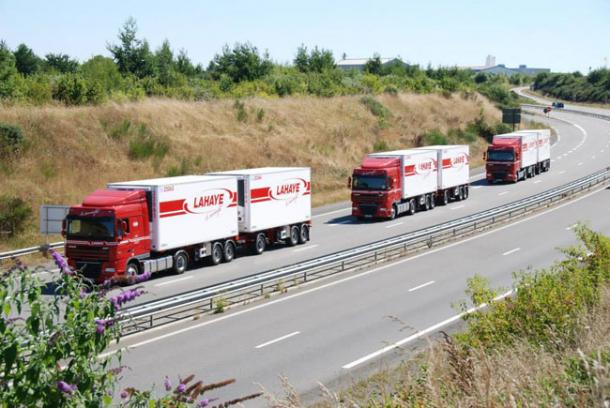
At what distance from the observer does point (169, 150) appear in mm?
50844

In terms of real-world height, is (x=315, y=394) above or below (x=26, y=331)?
below

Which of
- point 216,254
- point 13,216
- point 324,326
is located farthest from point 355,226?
point 324,326

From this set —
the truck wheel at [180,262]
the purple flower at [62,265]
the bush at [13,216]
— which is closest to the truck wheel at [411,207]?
the truck wheel at [180,262]

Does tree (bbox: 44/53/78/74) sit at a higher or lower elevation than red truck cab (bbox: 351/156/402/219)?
higher

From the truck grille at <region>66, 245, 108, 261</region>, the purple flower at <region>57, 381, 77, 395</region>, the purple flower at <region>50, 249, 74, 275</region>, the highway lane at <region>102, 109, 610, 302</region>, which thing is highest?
the purple flower at <region>50, 249, 74, 275</region>

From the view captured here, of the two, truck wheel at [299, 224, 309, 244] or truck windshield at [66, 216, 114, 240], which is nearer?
truck windshield at [66, 216, 114, 240]

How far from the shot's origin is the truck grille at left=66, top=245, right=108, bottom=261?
1065 inches

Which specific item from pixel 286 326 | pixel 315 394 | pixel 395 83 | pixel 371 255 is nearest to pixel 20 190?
pixel 371 255

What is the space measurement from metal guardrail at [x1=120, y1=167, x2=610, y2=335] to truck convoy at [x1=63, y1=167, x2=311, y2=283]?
397 centimetres

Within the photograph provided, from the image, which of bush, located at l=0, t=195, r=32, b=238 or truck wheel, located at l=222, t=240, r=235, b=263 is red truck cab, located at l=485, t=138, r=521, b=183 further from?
bush, located at l=0, t=195, r=32, b=238

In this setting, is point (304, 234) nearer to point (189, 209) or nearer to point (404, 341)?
point (189, 209)

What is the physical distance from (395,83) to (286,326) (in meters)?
76.2

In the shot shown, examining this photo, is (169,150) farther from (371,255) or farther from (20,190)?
(371,255)

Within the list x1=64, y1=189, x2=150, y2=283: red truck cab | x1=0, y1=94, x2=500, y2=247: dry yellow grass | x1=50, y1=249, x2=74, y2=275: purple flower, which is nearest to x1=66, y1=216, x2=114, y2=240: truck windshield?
x1=64, y1=189, x2=150, y2=283: red truck cab
